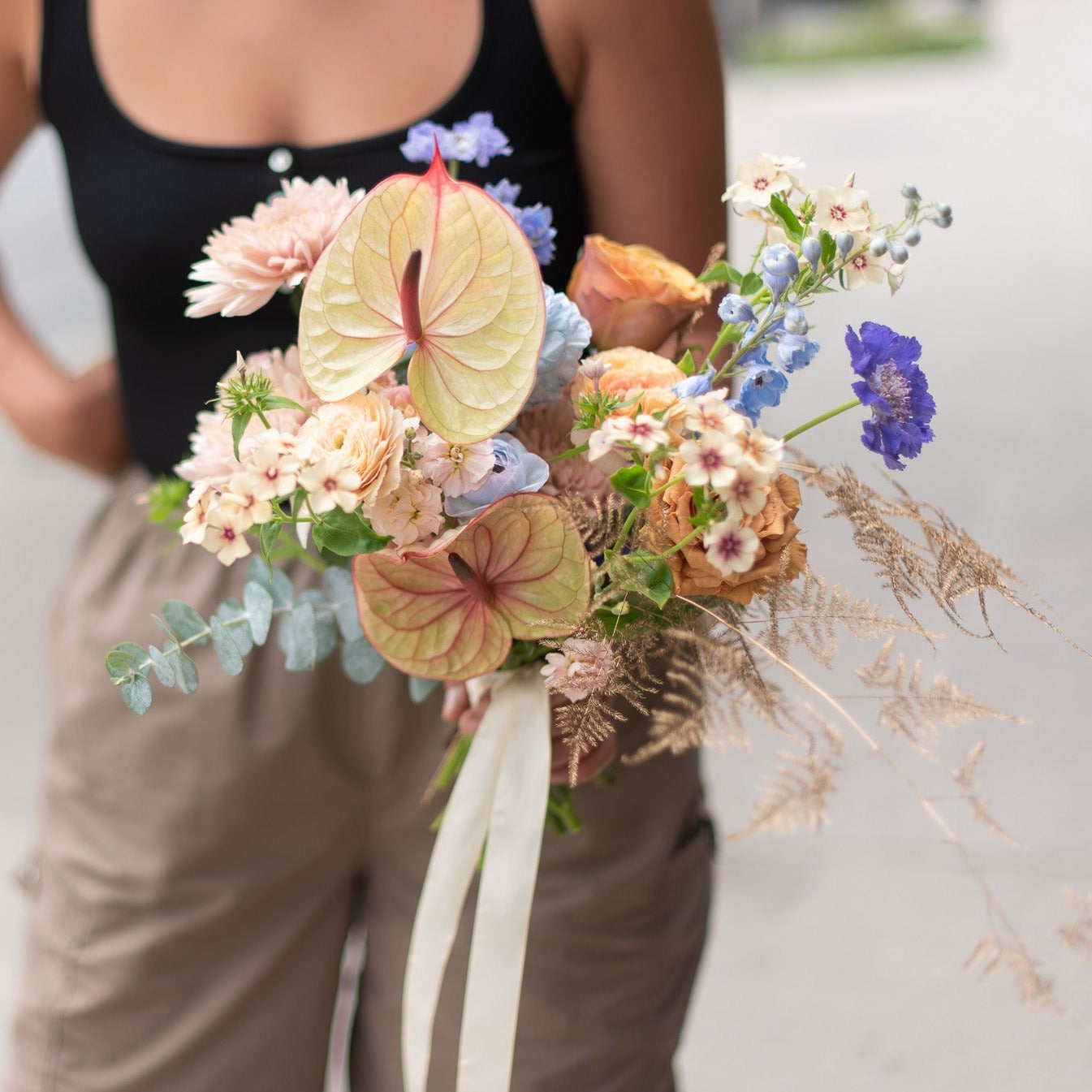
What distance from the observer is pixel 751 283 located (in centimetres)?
66

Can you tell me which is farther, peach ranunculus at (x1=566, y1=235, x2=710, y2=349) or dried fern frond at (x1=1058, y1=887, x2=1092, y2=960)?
peach ranunculus at (x1=566, y1=235, x2=710, y2=349)

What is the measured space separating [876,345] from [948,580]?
0.11 meters

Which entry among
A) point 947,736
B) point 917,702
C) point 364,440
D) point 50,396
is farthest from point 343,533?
point 947,736

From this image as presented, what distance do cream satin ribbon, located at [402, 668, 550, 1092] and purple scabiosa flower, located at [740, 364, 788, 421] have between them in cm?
21

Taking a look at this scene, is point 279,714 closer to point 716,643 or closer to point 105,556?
point 105,556

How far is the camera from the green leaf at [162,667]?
657 mm

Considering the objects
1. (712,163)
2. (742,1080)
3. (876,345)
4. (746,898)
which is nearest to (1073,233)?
(746,898)

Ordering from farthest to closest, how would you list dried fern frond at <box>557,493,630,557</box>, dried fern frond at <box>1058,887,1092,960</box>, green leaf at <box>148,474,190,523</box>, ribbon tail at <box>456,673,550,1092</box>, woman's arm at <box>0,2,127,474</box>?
1. woman's arm at <box>0,2,127,474</box>
2. green leaf at <box>148,474,190,523</box>
3. ribbon tail at <box>456,673,550,1092</box>
4. dried fern frond at <box>557,493,630,557</box>
5. dried fern frond at <box>1058,887,1092,960</box>

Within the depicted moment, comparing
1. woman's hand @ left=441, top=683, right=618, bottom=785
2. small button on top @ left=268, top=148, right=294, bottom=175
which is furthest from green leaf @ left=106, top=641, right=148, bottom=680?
small button on top @ left=268, top=148, right=294, bottom=175

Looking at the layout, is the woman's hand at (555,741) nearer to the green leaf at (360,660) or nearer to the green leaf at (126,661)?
the green leaf at (360,660)

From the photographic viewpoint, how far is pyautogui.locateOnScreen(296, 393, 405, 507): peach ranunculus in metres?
0.58

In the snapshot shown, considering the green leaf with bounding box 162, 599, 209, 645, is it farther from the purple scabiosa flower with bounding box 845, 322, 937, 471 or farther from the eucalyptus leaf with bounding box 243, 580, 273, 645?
the purple scabiosa flower with bounding box 845, 322, 937, 471

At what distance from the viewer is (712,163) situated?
971mm

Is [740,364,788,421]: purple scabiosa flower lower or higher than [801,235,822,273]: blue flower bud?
lower
